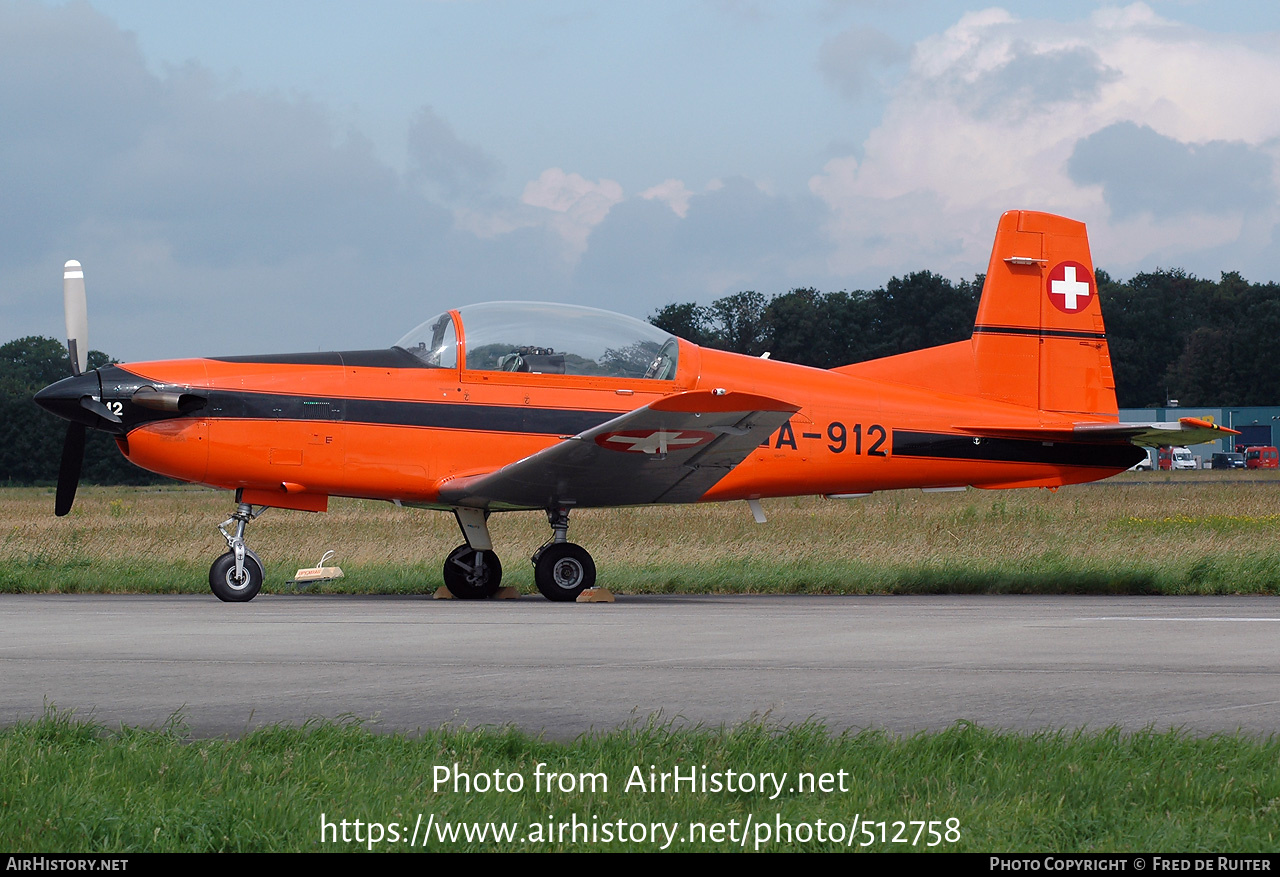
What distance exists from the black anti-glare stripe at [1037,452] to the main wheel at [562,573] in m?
3.99

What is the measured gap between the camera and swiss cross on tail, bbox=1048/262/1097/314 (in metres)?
13.8

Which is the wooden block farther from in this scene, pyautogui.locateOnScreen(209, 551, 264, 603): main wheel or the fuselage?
pyautogui.locateOnScreen(209, 551, 264, 603): main wheel

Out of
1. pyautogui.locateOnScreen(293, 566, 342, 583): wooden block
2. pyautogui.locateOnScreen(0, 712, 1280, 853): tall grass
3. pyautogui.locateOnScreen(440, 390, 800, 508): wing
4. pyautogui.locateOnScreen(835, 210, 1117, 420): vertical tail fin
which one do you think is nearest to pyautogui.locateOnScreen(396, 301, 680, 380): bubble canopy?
pyautogui.locateOnScreen(440, 390, 800, 508): wing

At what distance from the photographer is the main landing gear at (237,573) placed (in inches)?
455

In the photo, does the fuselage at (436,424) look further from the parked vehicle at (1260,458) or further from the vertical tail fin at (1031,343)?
the parked vehicle at (1260,458)

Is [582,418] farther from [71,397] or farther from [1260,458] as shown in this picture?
[1260,458]

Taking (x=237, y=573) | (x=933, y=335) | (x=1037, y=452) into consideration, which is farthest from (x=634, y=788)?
(x=933, y=335)

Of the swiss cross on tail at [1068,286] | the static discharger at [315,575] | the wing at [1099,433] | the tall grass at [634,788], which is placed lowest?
the static discharger at [315,575]

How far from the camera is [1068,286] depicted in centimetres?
1388

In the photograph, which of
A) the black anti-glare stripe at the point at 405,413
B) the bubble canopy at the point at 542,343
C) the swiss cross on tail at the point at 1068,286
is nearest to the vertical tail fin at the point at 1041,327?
the swiss cross on tail at the point at 1068,286

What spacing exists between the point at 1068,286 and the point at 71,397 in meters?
10.1

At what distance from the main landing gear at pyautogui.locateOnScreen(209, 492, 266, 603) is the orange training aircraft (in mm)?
19
